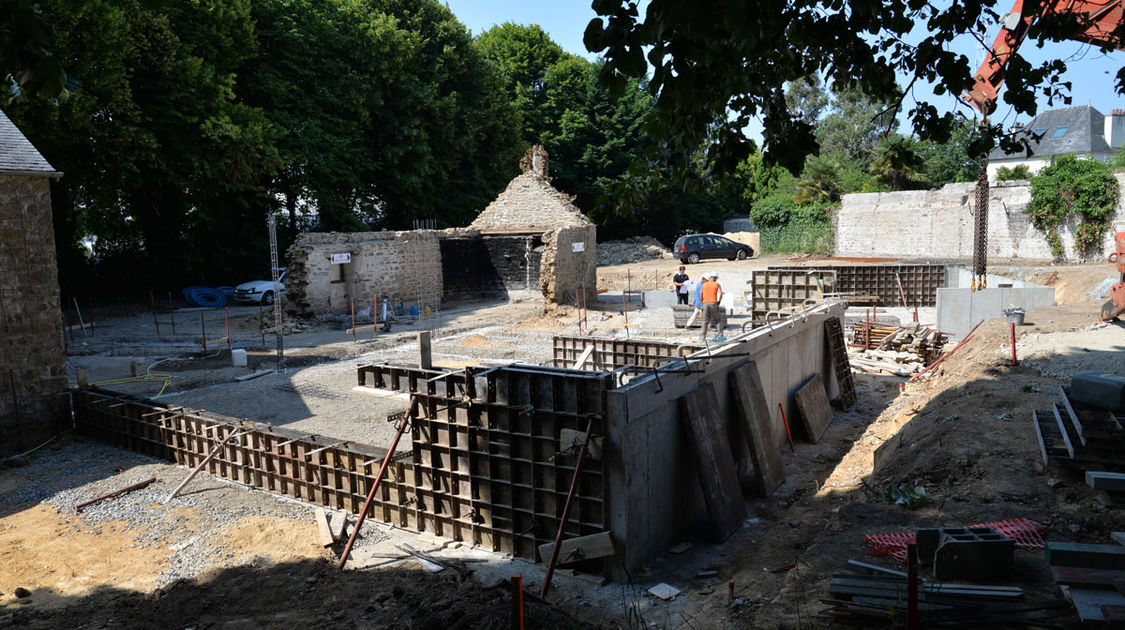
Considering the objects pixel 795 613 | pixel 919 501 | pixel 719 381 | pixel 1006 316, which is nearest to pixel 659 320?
pixel 1006 316

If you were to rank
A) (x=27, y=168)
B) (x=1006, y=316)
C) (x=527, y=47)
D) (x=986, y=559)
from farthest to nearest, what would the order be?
(x=527, y=47)
(x=1006, y=316)
(x=27, y=168)
(x=986, y=559)

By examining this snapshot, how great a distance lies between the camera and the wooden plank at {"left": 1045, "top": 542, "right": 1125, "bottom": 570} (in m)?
5.19

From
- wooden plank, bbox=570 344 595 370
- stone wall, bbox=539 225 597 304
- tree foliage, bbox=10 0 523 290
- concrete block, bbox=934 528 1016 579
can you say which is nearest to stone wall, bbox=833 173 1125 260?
stone wall, bbox=539 225 597 304

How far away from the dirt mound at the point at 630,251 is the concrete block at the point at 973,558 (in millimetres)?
39574

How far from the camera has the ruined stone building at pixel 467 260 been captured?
2523 cm

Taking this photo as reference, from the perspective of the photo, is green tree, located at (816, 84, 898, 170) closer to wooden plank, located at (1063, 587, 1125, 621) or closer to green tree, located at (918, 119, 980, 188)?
A: green tree, located at (918, 119, 980, 188)

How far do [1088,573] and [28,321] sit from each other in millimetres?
15992

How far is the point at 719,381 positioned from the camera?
33.0ft

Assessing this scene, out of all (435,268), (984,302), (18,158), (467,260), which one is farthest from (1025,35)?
(467,260)

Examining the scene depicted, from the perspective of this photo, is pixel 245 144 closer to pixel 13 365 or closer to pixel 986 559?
pixel 13 365

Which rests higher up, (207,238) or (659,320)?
(207,238)

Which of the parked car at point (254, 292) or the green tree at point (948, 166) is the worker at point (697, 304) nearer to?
the parked car at point (254, 292)

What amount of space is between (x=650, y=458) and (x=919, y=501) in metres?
3.06

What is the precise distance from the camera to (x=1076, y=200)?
31078 millimetres
